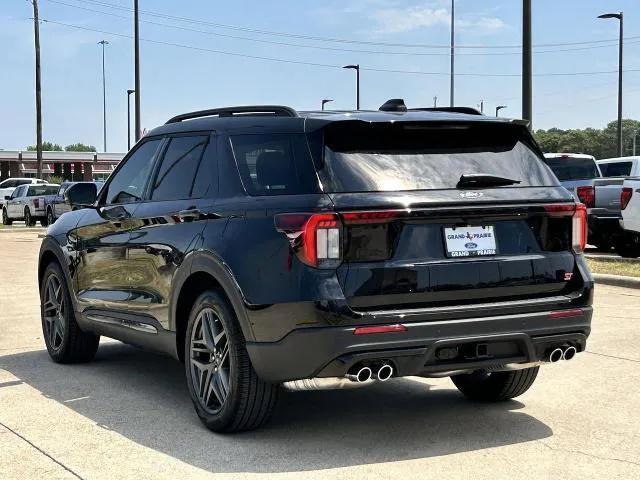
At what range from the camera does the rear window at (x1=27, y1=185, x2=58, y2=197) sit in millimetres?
36938

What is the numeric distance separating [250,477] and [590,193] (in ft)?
47.5

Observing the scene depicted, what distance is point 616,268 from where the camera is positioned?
46.5ft

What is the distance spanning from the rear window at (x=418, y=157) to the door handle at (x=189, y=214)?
0.96 m

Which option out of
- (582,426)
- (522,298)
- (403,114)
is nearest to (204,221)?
(403,114)

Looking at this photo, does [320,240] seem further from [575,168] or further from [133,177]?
[575,168]

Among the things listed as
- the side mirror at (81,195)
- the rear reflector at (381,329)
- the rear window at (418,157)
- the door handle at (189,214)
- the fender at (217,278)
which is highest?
the rear window at (418,157)

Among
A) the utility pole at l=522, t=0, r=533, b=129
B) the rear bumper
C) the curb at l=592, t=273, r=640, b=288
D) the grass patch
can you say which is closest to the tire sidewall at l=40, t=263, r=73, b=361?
the rear bumper

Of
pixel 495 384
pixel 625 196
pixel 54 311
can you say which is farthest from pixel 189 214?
pixel 625 196

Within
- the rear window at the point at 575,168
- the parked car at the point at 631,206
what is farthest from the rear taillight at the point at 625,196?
the rear window at the point at 575,168

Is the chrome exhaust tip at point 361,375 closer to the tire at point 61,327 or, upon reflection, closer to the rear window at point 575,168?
the tire at point 61,327

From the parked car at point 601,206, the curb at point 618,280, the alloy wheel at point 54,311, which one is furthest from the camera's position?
the parked car at point 601,206

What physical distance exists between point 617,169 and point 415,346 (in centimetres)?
1664

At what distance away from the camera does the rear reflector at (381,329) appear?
184 inches

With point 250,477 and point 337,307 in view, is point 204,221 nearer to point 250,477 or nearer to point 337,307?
point 337,307
